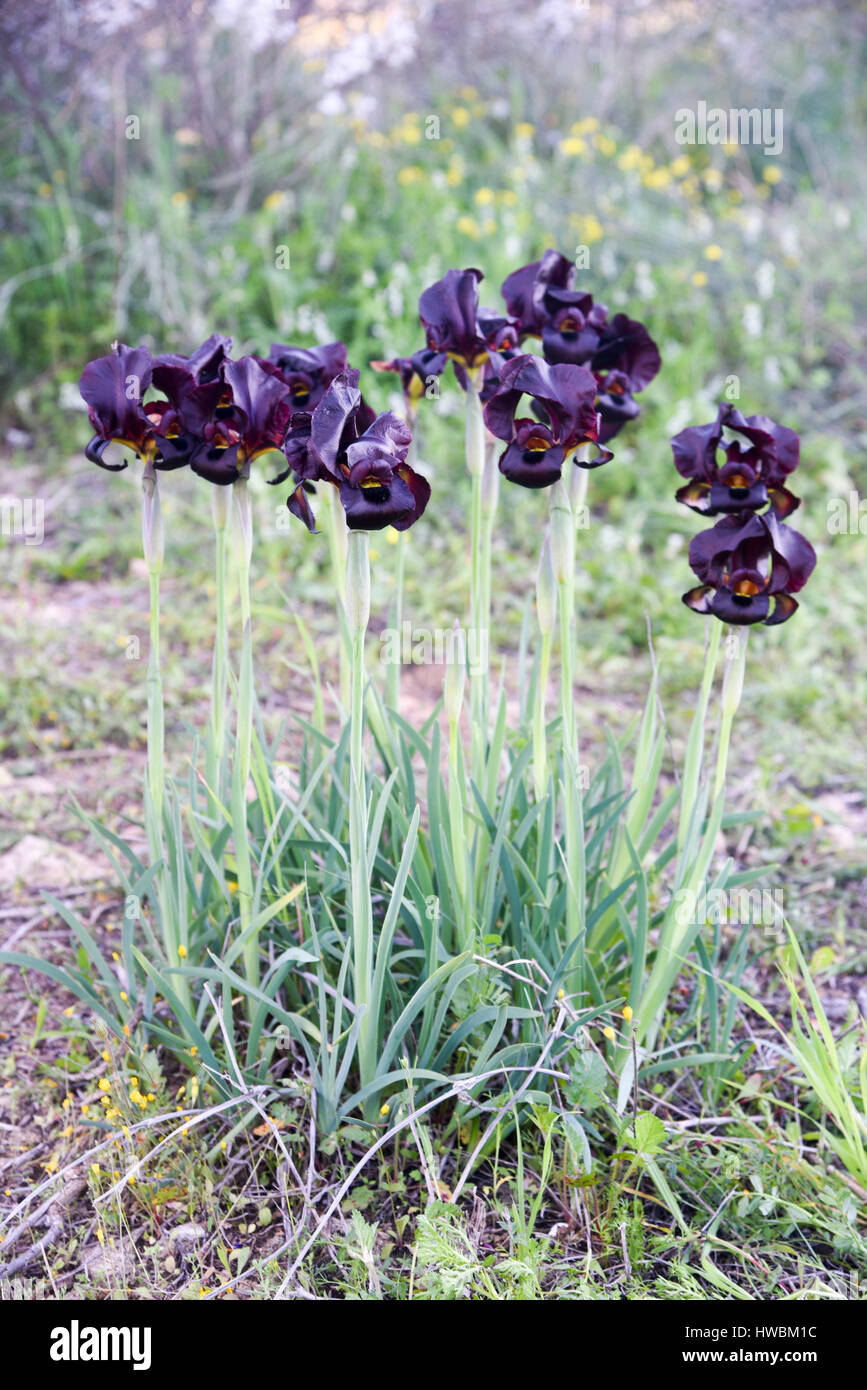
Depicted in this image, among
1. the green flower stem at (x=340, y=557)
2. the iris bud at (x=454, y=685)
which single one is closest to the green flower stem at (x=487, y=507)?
the iris bud at (x=454, y=685)

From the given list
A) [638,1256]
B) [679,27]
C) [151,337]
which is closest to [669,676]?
[638,1256]

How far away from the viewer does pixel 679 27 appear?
736cm

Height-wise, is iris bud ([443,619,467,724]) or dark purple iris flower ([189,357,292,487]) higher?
dark purple iris flower ([189,357,292,487])

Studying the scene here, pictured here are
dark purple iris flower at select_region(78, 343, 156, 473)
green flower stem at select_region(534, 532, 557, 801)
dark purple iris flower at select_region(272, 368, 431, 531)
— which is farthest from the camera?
green flower stem at select_region(534, 532, 557, 801)

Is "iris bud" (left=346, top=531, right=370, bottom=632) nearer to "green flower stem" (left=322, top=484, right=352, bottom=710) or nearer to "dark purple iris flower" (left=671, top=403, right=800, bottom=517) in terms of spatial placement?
"green flower stem" (left=322, top=484, right=352, bottom=710)

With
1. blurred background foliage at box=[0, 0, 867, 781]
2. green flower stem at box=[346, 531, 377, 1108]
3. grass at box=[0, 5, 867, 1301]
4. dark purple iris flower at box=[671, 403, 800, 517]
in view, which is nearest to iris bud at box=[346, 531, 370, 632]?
green flower stem at box=[346, 531, 377, 1108]

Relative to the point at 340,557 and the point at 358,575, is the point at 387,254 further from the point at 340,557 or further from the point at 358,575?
the point at 358,575

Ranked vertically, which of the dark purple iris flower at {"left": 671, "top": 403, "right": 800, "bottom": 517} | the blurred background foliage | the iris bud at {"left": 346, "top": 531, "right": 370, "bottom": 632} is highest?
the blurred background foliage

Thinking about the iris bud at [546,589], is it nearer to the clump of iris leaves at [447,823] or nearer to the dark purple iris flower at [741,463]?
the clump of iris leaves at [447,823]

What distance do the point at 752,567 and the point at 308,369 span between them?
83 cm

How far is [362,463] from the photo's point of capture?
1.44m

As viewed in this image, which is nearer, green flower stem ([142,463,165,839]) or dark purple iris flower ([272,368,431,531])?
dark purple iris flower ([272,368,431,531])

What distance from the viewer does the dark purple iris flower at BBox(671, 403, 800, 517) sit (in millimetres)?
1734

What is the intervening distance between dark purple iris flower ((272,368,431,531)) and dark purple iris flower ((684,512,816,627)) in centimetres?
48
